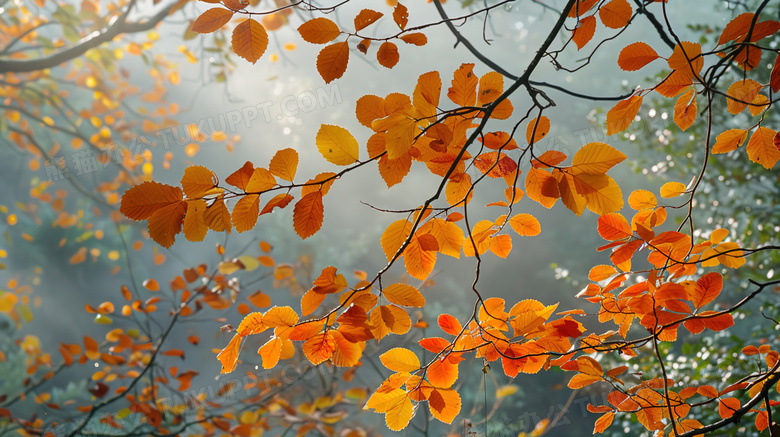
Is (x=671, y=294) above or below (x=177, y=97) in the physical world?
below

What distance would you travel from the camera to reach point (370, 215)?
566 cm

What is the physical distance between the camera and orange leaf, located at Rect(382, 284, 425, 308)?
44cm

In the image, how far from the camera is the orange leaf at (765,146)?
55cm

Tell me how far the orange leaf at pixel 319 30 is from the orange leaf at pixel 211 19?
2.6 inches

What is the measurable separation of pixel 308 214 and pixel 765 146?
1.84ft

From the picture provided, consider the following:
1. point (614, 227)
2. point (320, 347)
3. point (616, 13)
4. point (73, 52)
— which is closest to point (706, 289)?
point (614, 227)

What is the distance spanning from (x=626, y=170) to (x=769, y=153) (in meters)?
5.49

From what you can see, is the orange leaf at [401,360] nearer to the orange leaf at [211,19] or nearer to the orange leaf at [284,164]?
the orange leaf at [284,164]

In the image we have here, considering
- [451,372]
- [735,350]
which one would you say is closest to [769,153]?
[451,372]

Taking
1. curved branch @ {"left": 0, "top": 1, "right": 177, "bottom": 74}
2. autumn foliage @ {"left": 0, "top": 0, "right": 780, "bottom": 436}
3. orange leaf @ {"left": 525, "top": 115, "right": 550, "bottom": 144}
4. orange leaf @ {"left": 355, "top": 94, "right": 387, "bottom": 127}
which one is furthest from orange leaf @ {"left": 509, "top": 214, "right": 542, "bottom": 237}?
curved branch @ {"left": 0, "top": 1, "right": 177, "bottom": 74}

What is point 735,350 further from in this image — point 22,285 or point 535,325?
point 22,285

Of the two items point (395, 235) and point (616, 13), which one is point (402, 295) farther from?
point (616, 13)

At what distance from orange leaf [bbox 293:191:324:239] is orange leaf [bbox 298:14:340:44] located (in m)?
0.14

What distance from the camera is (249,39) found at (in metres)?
0.41
